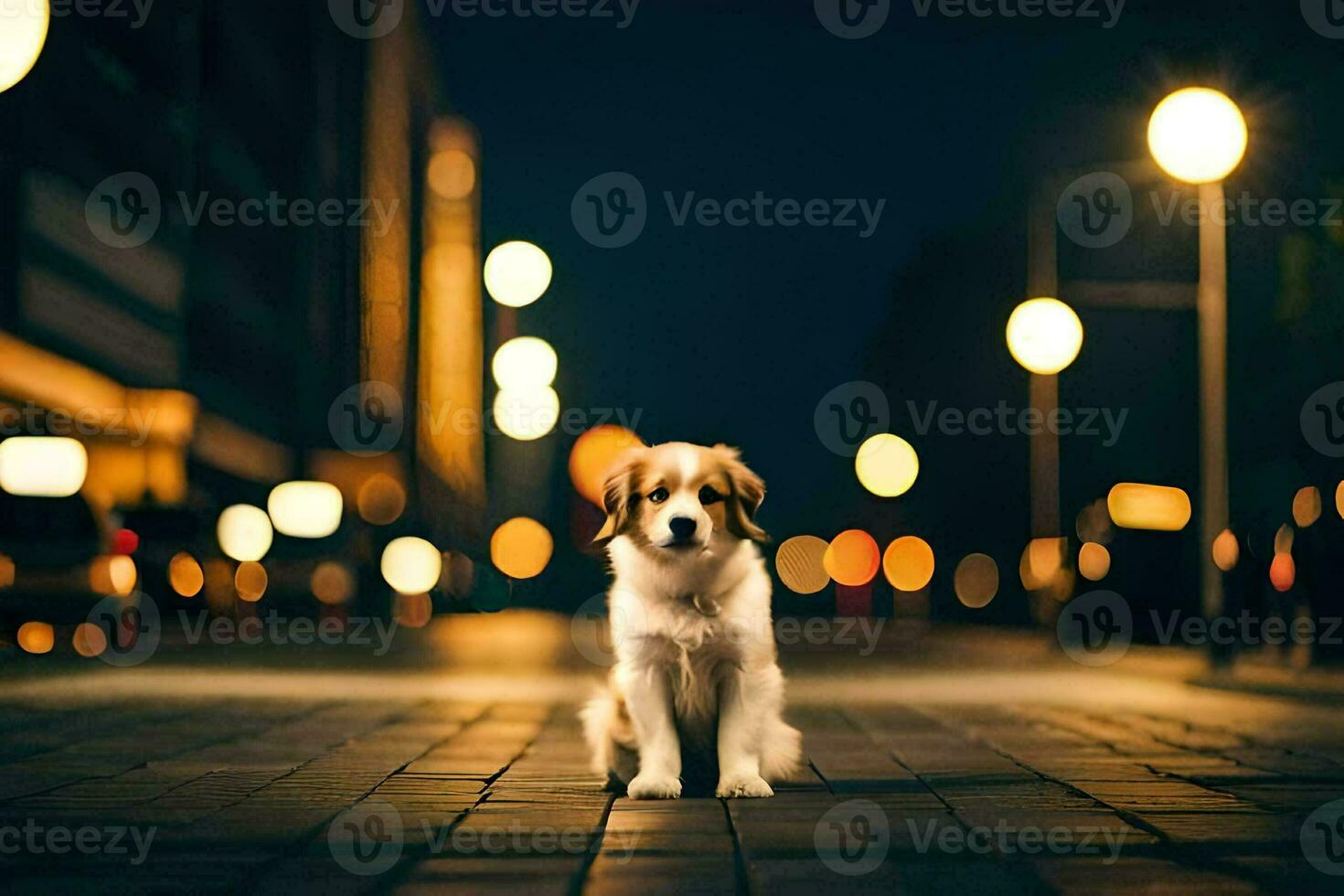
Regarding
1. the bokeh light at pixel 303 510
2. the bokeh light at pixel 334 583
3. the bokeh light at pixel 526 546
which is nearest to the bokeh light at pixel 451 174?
the bokeh light at pixel 303 510

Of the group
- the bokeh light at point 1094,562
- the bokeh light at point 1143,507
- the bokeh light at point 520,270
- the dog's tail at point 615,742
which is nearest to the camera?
the dog's tail at point 615,742

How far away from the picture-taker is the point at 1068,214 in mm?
26219

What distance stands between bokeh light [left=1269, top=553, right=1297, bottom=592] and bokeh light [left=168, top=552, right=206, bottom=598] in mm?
17462

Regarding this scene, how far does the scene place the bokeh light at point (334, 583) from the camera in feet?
124

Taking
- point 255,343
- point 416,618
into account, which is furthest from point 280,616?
point 255,343

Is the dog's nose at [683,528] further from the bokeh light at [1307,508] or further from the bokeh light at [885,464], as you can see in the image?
the bokeh light at [885,464]

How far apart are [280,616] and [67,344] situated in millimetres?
8047

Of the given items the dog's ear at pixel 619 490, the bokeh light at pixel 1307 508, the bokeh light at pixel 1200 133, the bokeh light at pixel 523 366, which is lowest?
the dog's ear at pixel 619 490

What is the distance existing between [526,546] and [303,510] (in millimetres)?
30929

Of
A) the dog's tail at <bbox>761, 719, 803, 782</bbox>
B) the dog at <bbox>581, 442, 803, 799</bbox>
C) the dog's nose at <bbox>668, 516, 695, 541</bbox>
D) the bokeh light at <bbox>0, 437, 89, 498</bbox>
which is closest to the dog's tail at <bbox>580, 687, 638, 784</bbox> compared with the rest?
the dog at <bbox>581, 442, 803, 799</bbox>

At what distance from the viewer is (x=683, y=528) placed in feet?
20.3

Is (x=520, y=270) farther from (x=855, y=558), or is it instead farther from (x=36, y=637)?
(x=855, y=558)

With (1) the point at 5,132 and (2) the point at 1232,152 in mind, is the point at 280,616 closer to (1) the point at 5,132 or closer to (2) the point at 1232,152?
(1) the point at 5,132

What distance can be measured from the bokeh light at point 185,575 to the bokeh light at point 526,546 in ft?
162
